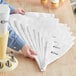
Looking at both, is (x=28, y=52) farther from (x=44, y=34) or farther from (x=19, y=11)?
(x=19, y=11)

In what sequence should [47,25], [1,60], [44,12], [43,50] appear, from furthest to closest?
1. [44,12]
2. [47,25]
3. [43,50]
4. [1,60]

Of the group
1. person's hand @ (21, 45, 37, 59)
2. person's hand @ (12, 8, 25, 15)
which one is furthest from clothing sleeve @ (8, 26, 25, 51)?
person's hand @ (12, 8, 25, 15)

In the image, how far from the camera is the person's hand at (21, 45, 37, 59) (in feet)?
4.02

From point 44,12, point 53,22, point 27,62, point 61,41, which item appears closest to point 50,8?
point 44,12

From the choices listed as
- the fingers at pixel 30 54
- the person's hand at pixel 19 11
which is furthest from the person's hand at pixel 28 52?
the person's hand at pixel 19 11

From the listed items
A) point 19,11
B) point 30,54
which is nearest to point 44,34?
point 30,54

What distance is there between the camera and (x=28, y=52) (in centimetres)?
123

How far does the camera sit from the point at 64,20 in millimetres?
1482

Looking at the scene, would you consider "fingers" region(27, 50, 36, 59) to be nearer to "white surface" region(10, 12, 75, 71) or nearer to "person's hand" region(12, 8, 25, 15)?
"white surface" region(10, 12, 75, 71)

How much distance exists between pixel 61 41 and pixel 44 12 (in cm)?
30

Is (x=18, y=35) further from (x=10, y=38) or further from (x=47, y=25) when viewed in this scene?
(x=47, y=25)

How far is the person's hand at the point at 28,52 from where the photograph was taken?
1.23 m

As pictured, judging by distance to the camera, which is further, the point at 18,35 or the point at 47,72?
the point at 18,35

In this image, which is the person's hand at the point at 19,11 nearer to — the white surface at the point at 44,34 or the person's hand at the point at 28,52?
the white surface at the point at 44,34
